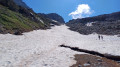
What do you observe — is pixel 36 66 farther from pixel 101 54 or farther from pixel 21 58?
pixel 101 54

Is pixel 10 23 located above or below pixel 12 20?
below

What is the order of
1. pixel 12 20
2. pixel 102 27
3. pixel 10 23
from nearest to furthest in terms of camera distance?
pixel 10 23 → pixel 12 20 → pixel 102 27

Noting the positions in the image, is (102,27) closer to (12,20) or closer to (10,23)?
(12,20)

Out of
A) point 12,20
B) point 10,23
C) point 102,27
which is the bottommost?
point 10,23

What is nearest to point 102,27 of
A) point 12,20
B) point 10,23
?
point 12,20

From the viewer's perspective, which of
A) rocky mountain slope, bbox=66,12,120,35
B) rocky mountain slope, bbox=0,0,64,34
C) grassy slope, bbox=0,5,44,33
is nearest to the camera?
grassy slope, bbox=0,5,44,33

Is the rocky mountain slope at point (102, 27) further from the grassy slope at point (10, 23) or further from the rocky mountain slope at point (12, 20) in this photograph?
the grassy slope at point (10, 23)

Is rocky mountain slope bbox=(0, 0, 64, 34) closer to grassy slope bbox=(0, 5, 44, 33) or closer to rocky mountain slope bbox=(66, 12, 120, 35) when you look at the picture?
grassy slope bbox=(0, 5, 44, 33)

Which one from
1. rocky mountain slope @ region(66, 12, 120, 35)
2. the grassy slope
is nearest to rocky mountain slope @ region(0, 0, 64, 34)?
the grassy slope

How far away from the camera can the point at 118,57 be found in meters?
22.3

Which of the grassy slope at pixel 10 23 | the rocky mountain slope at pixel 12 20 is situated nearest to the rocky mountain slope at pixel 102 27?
the rocky mountain slope at pixel 12 20

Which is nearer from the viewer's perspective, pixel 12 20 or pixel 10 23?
pixel 10 23

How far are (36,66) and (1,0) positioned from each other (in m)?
72.8

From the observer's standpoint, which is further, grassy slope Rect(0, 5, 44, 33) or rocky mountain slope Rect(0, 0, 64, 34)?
rocky mountain slope Rect(0, 0, 64, 34)
